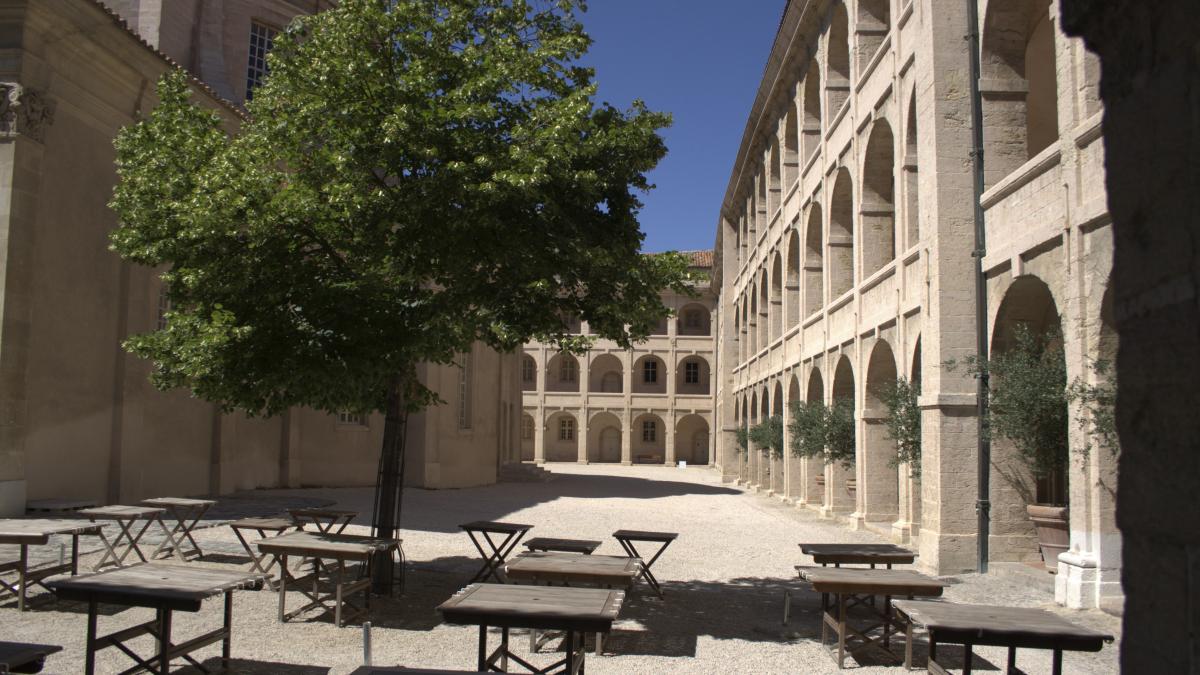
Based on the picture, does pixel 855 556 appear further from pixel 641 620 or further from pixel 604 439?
pixel 604 439

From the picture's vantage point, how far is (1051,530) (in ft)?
35.7

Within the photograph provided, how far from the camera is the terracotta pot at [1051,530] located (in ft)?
35.1

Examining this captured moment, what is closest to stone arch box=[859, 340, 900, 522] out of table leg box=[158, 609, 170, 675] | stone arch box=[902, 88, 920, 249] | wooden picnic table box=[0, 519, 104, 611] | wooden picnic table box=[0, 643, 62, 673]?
stone arch box=[902, 88, 920, 249]

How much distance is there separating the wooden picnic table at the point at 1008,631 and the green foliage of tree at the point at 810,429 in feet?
43.1

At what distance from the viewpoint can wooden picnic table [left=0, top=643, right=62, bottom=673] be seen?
13.6 ft

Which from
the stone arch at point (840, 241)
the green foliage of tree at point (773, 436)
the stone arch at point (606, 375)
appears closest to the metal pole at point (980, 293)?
the stone arch at point (840, 241)

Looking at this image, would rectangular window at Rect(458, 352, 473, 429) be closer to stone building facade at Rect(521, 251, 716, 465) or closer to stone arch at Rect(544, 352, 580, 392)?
stone building facade at Rect(521, 251, 716, 465)

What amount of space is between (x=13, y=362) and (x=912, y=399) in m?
13.6

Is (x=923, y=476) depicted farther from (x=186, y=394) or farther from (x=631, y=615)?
(x=186, y=394)

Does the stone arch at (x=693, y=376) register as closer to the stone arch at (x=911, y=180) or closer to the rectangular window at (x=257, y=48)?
the rectangular window at (x=257, y=48)

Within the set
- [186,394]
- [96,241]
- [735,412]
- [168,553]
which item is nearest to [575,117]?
[168,553]

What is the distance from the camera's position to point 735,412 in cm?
3812

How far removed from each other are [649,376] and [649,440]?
3.86 metres

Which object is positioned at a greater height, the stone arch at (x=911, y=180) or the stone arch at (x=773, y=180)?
the stone arch at (x=773, y=180)
